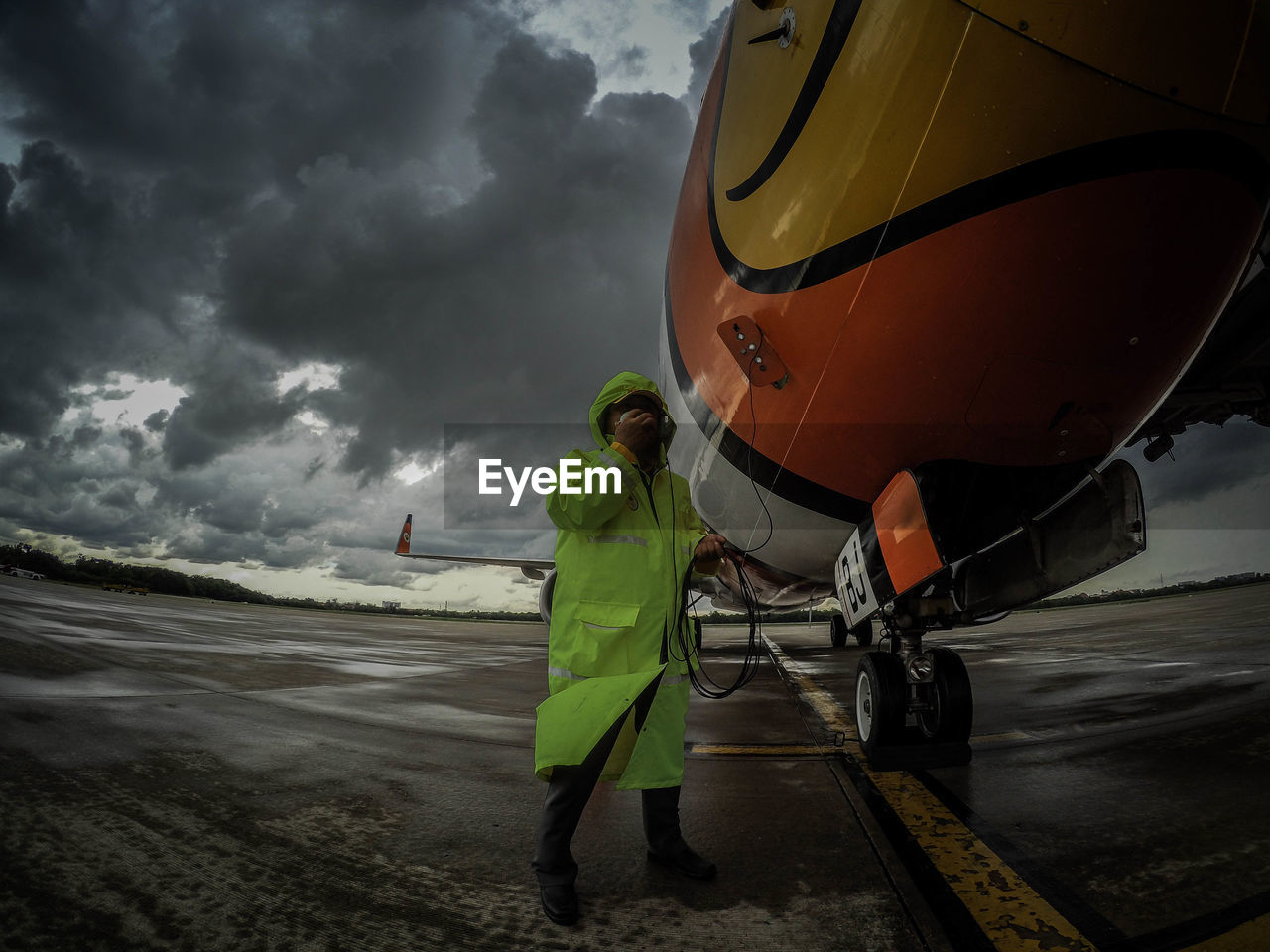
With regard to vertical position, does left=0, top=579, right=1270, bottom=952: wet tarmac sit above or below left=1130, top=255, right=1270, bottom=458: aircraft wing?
below

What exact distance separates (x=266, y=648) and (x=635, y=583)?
351 inches

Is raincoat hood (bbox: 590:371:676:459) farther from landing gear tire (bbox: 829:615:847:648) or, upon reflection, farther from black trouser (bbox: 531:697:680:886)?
landing gear tire (bbox: 829:615:847:648)

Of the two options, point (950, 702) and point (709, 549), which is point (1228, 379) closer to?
point (950, 702)

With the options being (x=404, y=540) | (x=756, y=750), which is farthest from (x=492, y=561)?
(x=756, y=750)

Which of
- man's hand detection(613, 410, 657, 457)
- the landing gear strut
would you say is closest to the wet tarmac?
the landing gear strut

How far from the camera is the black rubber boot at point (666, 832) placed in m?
1.78

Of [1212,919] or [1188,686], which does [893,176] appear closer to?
[1212,919]

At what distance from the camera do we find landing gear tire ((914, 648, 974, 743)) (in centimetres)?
307

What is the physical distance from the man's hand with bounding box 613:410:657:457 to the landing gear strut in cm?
210

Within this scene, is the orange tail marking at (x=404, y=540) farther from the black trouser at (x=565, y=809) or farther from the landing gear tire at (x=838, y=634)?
the black trouser at (x=565, y=809)

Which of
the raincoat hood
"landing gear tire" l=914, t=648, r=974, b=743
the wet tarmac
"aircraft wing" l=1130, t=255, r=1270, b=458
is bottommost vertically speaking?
the wet tarmac

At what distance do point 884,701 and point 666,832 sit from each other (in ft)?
5.76

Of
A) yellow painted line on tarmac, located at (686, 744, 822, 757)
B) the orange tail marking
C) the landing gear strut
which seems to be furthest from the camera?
the orange tail marking

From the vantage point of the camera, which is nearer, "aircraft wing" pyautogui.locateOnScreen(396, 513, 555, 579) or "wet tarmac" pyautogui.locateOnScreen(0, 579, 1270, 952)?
"wet tarmac" pyautogui.locateOnScreen(0, 579, 1270, 952)
